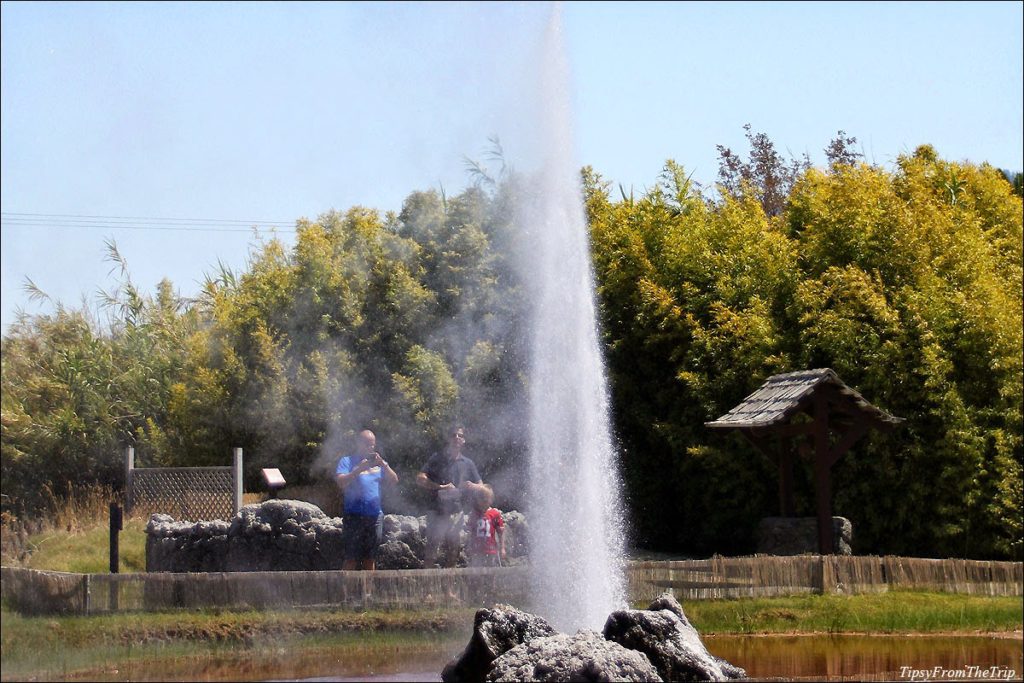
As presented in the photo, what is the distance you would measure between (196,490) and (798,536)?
759cm

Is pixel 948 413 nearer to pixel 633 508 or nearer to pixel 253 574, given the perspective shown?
pixel 633 508

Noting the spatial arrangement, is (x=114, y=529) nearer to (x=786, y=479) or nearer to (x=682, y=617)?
(x=682, y=617)

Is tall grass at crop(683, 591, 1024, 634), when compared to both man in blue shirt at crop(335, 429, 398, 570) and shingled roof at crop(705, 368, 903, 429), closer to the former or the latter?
shingled roof at crop(705, 368, 903, 429)

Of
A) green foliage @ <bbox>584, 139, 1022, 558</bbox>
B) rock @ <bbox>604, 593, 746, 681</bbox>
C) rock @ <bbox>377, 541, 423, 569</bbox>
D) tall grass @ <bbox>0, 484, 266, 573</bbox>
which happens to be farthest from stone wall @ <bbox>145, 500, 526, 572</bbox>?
rock @ <bbox>604, 593, 746, 681</bbox>

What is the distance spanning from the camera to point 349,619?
1170 centimetres

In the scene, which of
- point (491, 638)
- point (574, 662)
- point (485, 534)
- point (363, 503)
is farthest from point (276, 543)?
point (574, 662)

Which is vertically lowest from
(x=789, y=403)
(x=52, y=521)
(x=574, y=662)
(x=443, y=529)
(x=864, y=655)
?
(x=864, y=655)

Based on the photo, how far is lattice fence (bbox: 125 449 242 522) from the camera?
53.4 ft

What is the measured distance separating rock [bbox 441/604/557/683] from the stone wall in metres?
5.42

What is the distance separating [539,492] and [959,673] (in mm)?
4042

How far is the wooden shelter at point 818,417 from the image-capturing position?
14.8 meters

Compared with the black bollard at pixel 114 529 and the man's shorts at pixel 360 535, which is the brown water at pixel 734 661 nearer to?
the man's shorts at pixel 360 535

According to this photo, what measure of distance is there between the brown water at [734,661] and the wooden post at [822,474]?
2.71 metres

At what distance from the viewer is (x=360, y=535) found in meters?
13.1
